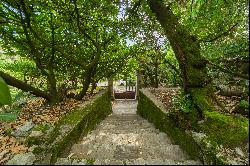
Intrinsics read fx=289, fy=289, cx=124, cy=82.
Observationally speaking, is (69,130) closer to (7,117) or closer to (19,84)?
(7,117)

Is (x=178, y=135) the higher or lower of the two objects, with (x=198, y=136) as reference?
lower

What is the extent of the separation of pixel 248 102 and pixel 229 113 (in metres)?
1.57

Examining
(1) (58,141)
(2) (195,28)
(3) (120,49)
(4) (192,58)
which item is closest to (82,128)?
(1) (58,141)

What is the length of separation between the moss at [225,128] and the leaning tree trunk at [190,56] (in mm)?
426

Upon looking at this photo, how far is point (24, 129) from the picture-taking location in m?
4.63

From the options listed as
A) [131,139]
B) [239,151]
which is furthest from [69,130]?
[239,151]

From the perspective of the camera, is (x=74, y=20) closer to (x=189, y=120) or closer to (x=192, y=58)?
(x=192, y=58)

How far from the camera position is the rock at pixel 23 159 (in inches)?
129

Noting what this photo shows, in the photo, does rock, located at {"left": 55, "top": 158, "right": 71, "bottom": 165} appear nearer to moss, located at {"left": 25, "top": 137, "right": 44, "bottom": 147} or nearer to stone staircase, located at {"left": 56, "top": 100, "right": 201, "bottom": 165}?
stone staircase, located at {"left": 56, "top": 100, "right": 201, "bottom": 165}

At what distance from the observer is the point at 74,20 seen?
7270 mm

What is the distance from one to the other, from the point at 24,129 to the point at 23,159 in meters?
1.34

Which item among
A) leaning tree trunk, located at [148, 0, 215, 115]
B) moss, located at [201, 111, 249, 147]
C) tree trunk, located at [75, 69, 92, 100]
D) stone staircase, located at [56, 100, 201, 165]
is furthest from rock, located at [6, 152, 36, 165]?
tree trunk, located at [75, 69, 92, 100]

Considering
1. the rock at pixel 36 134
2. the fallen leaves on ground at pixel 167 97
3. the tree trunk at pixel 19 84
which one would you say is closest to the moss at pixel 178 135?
the fallen leaves on ground at pixel 167 97

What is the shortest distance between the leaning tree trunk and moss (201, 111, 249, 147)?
0.43 m
